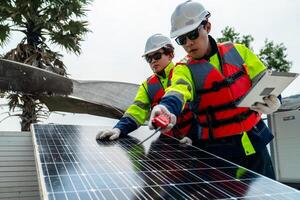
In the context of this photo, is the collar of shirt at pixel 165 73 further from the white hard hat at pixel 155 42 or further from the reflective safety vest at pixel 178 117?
the white hard hat at pixel 155 42

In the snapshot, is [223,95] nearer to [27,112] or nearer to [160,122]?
[160,122]

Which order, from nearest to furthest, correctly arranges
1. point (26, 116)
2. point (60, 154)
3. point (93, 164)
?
point (93, 164) < point (60, 154) < point (26, 116)

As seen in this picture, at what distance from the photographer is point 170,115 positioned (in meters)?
2.77

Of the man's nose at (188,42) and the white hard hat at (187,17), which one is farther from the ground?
the white hard hat at (187,17)

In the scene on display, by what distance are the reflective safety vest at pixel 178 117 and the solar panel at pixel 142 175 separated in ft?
2.80

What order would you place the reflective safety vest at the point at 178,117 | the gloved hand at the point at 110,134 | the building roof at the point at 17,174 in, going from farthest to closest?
the building roof at the point at 17,174, the reflective safety vest at the point at 178,117, the gloved hand at the point at 110,134

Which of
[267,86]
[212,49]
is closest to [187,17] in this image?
[212,49]

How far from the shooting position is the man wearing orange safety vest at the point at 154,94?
3.77 metres

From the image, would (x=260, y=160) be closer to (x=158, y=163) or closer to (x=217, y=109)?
(x=217, y=109)

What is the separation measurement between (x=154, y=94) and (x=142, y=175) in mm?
2175

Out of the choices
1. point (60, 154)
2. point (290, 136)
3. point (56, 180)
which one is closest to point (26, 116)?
point (290, 136)

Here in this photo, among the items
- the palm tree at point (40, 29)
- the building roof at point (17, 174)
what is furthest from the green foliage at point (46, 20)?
the building roof at point (17, 174)

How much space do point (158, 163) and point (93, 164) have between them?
1.44ft

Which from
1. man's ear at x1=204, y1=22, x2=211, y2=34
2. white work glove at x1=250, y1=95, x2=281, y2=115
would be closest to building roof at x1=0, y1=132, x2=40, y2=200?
man's ear at x1=204, y1=22, x2=211, y2=34
